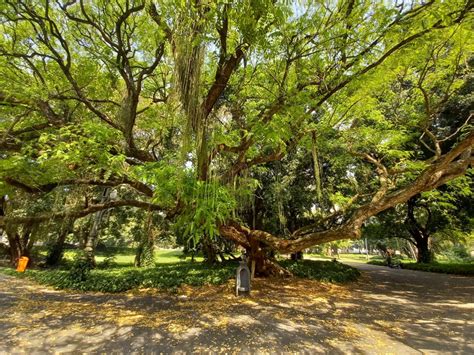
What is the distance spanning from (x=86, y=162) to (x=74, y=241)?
1734cm

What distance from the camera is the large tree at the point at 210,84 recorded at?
133 inches

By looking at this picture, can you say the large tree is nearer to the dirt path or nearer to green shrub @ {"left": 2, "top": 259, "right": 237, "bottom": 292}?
the dirt path

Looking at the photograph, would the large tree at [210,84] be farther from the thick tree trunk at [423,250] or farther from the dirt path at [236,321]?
the thick tree trunk at [423,250]

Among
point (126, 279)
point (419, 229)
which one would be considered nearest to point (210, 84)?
point (126, 279)

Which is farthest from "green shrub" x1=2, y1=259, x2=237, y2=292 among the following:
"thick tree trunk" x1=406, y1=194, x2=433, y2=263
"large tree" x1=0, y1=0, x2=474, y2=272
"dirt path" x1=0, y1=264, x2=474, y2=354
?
"thick tree trunk" x1=406, y1=194, x2=433, y2=263

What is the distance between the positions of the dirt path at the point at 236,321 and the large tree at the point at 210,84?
1576mm

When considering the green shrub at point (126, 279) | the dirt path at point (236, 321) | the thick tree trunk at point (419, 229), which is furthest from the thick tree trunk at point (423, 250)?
the green shrub at point (126, 279)

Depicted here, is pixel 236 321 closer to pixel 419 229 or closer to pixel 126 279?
pixel 126 279

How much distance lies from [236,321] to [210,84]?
4261mm

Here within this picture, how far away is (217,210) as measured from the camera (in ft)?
10.9

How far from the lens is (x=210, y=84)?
4.57 metres

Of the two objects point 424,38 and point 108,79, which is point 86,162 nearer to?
point 108,79

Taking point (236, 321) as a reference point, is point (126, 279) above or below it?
above

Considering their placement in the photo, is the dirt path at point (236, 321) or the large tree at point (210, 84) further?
the dirt path at point (236, 321)
